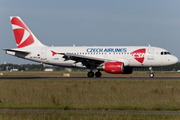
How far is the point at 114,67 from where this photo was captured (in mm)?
36875

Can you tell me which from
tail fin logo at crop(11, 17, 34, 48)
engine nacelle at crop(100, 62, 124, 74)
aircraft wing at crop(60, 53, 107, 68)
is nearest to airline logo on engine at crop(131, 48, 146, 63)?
engine nacelle at crop(100, 62, 124, 74)

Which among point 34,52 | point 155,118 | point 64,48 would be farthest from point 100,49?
point 155,118

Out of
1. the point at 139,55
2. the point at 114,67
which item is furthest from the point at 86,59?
the point at 139,55

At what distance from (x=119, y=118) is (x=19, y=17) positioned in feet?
124

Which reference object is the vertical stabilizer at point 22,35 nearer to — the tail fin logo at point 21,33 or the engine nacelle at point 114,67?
the tail fin logo at point 21,33

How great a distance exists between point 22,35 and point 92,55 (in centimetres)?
1217

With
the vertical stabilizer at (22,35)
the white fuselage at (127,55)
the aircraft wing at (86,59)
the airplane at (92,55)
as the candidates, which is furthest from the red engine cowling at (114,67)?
the vertical stabilizer at (22,35)

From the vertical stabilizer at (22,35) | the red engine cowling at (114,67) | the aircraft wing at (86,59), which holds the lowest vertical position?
the red engine cowling at (114,67)

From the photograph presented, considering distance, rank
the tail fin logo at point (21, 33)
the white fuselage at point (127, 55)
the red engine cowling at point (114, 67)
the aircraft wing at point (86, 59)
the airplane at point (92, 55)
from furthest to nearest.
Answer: the tail fin logo at point (21, 33) → the white fuselage at point (127, 55) → the airplane at point (92, 55) → the aircraft wing at point (86, 59) → the red engine cowling at point (114, 67)

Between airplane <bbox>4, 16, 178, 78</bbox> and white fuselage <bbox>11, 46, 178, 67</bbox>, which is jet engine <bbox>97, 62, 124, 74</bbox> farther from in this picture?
white fuselage <bbox>11, 46, 178, 67</bbox>

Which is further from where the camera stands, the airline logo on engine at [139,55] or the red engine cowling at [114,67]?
the airline logo on engine at [139,55]

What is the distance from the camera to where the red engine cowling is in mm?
36719

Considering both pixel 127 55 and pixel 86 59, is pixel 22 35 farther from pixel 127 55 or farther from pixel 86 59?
pixel 127 55

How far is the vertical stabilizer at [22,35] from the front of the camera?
44406mm
